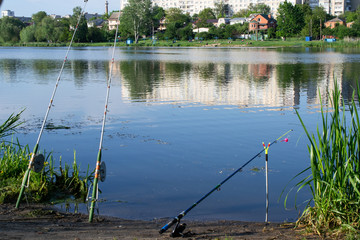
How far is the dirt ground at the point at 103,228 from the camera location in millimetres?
5438

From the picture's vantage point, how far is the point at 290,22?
117 m

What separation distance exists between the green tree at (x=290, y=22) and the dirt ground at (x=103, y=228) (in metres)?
115

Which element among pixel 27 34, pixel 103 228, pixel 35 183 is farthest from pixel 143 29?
pixel 103 228

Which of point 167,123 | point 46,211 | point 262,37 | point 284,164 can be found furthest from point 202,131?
point 262,37

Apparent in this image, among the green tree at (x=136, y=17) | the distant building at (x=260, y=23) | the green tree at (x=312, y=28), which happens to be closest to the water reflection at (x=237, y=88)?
the green tree at (x=312, y=28)

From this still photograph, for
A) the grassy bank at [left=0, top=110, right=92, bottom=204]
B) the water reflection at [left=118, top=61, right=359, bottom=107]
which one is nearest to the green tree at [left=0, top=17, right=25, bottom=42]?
the water reflection at [left=118, top=61, right=359, bottom=107]

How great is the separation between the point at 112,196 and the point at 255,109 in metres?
9.83

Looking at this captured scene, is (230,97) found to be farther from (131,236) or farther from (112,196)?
(131,236)

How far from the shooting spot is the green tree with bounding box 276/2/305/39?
11650cm

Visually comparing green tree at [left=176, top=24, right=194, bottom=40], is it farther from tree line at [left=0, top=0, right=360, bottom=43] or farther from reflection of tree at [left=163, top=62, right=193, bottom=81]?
reflection of tree at [left=163, top=62, right=193, bottom=81]

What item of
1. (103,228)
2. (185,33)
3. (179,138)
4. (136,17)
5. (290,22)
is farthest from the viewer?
(185,33)

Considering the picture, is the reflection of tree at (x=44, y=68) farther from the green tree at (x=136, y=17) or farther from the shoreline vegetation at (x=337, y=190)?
the green tree at (x=136, y=17)

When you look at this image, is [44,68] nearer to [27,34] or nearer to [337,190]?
[337,190]

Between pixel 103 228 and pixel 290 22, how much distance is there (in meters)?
117
